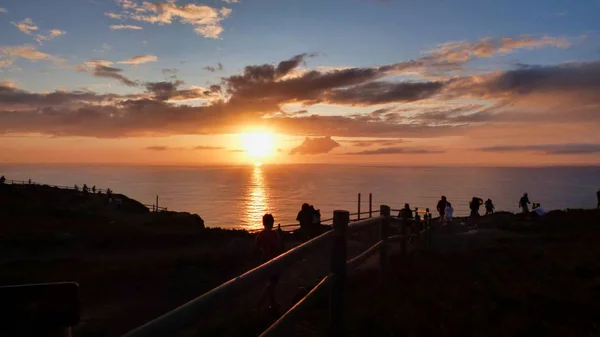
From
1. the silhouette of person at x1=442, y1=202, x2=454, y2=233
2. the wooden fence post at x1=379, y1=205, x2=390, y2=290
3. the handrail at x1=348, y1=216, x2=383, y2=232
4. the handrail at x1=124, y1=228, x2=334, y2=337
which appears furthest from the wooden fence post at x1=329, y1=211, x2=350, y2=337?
the silhouette of person at x1=442, y1=202, x2=454, y2=233

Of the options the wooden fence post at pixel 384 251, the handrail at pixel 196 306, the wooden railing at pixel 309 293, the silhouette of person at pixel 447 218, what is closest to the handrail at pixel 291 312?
the wooden railing at pixel 309 293

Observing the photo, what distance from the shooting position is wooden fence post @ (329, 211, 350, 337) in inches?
200

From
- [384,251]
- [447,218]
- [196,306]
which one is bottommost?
[447,218]

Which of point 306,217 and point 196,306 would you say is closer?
point 196,306

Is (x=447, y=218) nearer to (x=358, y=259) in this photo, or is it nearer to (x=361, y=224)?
(x=358, y=259)

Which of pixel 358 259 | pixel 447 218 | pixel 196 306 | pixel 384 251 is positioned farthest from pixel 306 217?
pixel 196 306

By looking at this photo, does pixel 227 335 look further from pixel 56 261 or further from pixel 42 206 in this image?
pixel 42 206

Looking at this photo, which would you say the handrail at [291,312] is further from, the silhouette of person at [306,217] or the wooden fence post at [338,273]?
the silhouette of person at [306,217]

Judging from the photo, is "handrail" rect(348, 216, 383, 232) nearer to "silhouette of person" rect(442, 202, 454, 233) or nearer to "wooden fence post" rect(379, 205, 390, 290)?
"wooden fence post" rect(379, 205, 390, 290)

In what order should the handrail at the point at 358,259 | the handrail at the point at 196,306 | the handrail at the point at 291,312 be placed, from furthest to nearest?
the handrail at the point at 358,259 → the handrail at the point at 291,312 → the handrail at the point at 196,306

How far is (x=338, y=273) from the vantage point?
5.15m

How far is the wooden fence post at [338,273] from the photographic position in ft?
16.7

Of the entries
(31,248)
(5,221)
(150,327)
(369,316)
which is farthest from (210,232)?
(150,327)

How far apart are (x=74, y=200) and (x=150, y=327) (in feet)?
197
